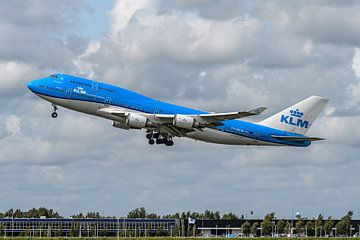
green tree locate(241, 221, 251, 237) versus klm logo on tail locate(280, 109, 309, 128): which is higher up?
klm logo on tail locate(280, 109, 309, 128)

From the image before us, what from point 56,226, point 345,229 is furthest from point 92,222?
point 345,229

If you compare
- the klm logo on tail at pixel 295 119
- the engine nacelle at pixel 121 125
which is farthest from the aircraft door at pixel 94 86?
the klm logo on tail at pixel 295 119

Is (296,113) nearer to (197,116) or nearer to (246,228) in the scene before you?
(197,116)

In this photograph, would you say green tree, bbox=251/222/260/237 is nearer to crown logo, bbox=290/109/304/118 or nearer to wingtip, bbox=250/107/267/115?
crown logo, bbox=290/109/304/118

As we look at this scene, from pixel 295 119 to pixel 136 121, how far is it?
26.6 metres

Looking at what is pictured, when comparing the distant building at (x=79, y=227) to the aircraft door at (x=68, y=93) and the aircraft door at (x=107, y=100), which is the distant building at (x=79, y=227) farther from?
the aircraft door at (x=68, y=93)

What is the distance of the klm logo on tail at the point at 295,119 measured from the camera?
114 metres

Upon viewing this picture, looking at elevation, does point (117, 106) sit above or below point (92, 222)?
above

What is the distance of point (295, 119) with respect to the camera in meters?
115

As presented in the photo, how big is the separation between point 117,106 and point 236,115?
46.2 feet

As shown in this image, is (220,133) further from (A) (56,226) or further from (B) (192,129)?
(A) (56,226)

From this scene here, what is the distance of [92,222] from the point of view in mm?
195875

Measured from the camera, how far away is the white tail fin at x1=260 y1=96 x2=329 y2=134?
112625 mm

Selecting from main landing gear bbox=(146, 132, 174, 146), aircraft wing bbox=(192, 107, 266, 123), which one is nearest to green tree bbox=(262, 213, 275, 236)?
main landing gear bbox=(146, 132, 174, 146)
